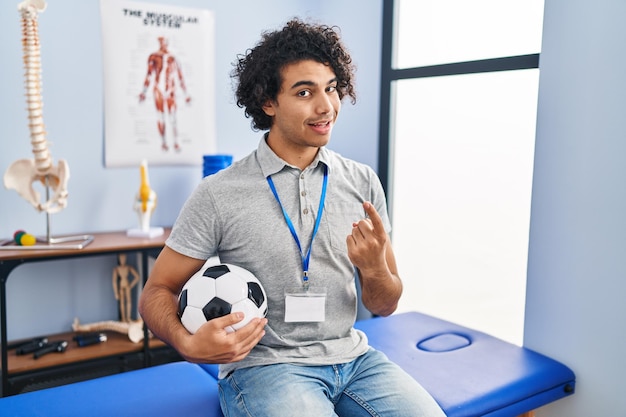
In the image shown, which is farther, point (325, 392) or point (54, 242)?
point (54, 242)

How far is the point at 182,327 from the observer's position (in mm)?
1352

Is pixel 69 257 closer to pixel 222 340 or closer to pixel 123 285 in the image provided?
pixel 123 285

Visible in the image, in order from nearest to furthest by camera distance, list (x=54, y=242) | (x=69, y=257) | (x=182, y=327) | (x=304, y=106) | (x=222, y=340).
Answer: (x=222, y=340)
(x=182, y=327)
(x=304, y=106)
(x=69, y=257)
(x=54, y=242)

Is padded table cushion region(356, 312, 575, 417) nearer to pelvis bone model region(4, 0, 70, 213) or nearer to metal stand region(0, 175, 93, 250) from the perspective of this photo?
metal stand region(0, 175, 93, 250)

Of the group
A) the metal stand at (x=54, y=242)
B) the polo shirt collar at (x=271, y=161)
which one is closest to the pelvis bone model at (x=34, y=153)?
the metal stand at (x=54, y=242)

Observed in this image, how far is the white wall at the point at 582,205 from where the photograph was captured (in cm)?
175

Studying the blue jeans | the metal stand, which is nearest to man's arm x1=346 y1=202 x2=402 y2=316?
the blue jeans

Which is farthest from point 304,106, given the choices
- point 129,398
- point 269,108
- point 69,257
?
point 69,257

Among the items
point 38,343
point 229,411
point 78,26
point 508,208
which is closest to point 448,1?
point 508,208

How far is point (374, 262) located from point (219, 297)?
1.28 feet

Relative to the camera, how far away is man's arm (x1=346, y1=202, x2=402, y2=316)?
136 cm

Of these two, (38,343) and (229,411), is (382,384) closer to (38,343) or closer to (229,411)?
(229,411)

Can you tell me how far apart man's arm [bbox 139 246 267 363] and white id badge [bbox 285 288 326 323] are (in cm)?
14

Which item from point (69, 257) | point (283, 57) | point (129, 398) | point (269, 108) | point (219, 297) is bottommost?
A: point (129, 398)
